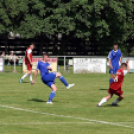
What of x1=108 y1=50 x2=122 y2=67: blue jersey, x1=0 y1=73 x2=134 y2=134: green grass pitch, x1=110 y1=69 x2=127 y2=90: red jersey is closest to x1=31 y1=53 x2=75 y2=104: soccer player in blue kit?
x1=0 y1=73 x2=134 y2=134: green grass pitch

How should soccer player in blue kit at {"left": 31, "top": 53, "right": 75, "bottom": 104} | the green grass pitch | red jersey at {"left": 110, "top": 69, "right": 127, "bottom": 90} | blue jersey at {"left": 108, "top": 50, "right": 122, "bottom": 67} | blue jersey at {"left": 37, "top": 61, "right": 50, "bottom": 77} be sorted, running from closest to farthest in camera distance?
1. the green grass pitch
2. red jersey at {"left": 110, "top": 69, "right": 127, "bottom": 90}
3. soccer player in blue kit at {"left": 31, "top": 53, "right": 75, "bottom": 104}
4. blue jersey at {"left": 37, "top": 61, "right": 50, "bottom": 77}
5. blue jersey at {"left": 108, "top": 50, "right": 122, "bottom": 67}

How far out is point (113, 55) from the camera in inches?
714

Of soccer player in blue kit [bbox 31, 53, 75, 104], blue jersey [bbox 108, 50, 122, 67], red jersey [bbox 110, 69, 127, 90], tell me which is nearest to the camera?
red jersey [bbox 110, 69, 127, 90]

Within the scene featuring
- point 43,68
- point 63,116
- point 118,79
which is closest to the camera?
point 63,116

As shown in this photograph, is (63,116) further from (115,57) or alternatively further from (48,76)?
(115,57)

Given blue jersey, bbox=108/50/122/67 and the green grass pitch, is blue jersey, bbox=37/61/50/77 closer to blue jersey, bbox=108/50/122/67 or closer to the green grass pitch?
the green grass pitch

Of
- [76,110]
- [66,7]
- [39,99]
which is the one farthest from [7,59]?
[76,110]

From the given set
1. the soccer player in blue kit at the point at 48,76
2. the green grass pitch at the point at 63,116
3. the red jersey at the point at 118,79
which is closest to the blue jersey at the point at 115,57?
the green grass pitch at the point at 63,116

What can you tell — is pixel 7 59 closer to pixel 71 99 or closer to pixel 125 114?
pixel 71 99

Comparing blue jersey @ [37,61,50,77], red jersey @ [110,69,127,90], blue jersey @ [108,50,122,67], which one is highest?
blue jersey @ [108,50,122,67]

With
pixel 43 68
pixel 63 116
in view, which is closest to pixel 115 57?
pixel 43 68

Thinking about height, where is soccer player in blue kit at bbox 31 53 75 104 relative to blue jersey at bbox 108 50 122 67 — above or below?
below

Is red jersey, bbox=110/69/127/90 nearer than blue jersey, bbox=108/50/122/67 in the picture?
Yes

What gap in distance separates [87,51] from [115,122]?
48.4m
